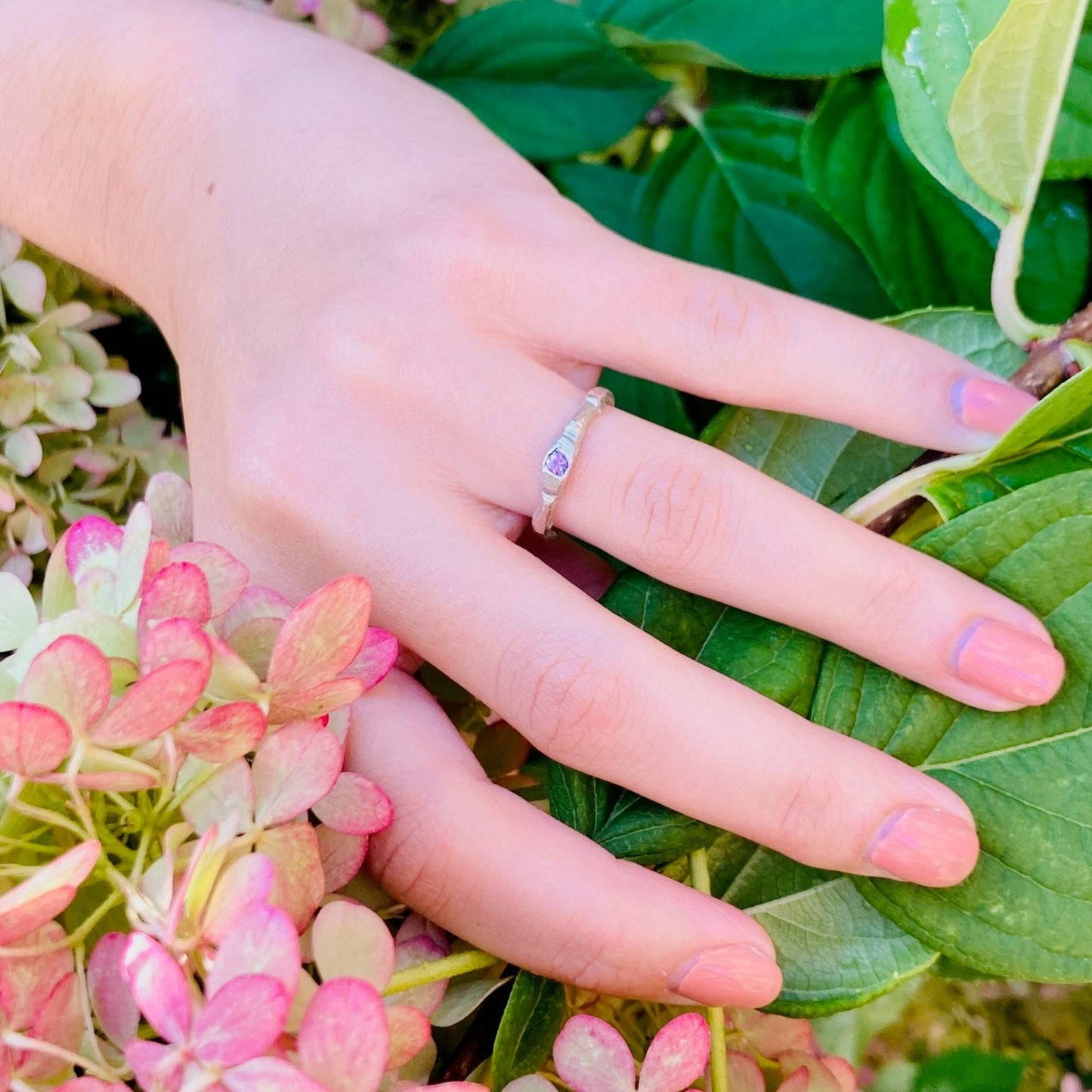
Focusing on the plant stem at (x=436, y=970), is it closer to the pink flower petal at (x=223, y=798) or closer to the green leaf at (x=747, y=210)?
the pink flower petal at (x=223, y=798)

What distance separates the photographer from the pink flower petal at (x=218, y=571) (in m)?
0.32

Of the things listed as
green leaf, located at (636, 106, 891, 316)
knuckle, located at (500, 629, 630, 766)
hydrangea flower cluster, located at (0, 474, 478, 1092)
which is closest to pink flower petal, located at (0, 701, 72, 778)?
hydrangea flower cluster, located at (0, 474, 478, 1092)

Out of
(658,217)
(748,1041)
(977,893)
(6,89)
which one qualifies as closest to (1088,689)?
(977,893)

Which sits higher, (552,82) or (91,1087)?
(552,82)

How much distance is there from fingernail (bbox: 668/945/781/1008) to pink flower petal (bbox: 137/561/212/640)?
240 mm

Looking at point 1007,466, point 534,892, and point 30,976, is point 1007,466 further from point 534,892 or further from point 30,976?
point 30,976

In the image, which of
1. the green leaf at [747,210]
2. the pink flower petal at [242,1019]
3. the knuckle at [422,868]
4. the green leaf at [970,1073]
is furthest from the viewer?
the green leaf at [747,210]

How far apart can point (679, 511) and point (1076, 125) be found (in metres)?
0.30

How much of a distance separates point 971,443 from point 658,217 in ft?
1.02

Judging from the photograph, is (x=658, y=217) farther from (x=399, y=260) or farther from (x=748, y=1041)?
(x=748, y=1041)

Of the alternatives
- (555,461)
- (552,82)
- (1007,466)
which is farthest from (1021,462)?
(552,82)

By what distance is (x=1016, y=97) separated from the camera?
0.42 m

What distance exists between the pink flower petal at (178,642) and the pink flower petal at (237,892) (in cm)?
5

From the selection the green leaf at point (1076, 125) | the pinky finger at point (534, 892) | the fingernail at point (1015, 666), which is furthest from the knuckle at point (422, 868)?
the green leaf at point (1076, 125)
